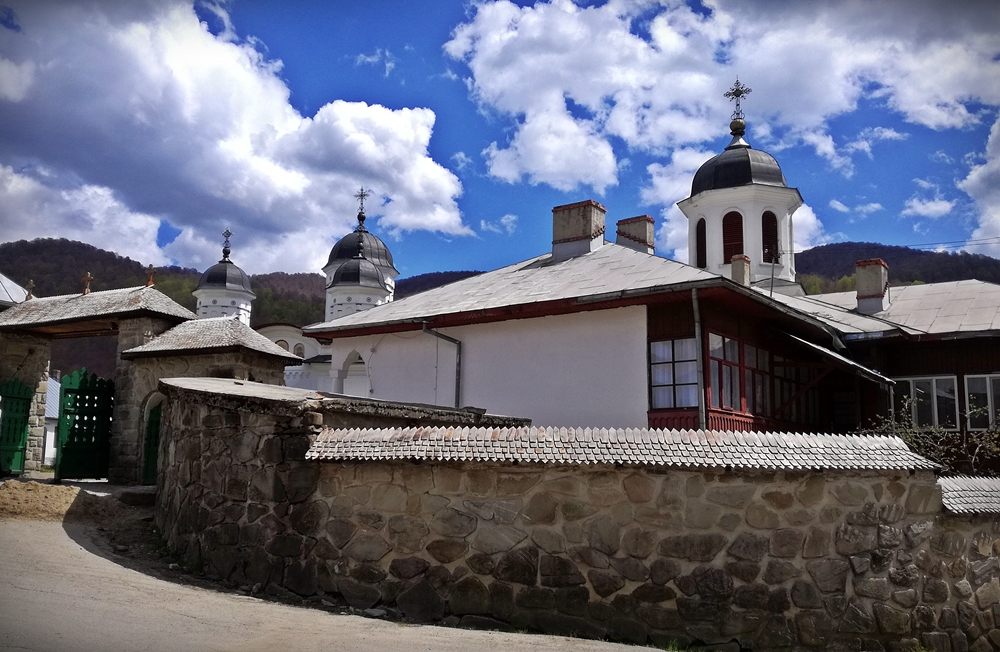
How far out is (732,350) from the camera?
43.7 feet

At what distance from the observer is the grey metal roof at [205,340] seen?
583 inches

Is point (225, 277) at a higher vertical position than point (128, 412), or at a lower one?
higher

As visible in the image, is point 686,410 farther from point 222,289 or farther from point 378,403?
point 222,289

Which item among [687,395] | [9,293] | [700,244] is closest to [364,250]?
[700,244]

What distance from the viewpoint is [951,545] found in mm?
7355

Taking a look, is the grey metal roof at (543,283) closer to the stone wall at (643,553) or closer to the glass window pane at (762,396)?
the glass window pane at (762,396)

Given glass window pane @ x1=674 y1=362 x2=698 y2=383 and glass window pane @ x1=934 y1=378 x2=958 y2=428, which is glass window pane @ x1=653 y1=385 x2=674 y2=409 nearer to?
glass window pane @ x1=674 y1=362 x2=698 y2=383

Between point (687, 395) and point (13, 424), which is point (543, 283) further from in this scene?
point (13, 424)

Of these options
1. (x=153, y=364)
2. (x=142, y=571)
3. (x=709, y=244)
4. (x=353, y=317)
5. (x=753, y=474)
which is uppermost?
(x=709, y=244)

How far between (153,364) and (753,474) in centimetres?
1198

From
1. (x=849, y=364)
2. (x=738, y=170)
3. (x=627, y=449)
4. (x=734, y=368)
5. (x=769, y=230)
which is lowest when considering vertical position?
(x=627, y=449)

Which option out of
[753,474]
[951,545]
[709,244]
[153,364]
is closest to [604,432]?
[753,474]

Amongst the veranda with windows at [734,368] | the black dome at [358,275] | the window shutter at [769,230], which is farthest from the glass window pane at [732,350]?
the black dome at [358,275]

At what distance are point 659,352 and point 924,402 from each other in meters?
6.82
